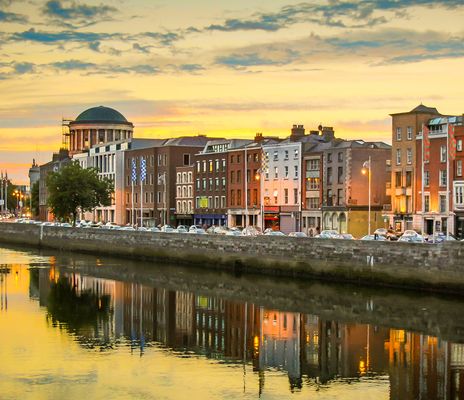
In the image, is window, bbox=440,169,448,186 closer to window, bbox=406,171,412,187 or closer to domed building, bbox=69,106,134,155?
window, bbox=406,171,412,187

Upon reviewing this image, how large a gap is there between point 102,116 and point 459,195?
11773 centimetres

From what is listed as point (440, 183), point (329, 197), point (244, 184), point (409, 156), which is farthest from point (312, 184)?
point (440, 183)

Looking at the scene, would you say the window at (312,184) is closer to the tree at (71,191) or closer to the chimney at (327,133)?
the chimney at (327,133)

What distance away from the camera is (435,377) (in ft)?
117

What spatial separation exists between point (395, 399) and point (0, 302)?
32.7m

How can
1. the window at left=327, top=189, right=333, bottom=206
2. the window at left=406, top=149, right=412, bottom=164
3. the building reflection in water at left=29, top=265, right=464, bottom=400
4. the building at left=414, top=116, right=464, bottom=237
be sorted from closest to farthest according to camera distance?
the building reflection in water at left=29, top=265, right=464, bottom=400 → the building at left=414, top=116, right=464, bottom=237 → the window at left=406, top=149, right=412, bottom=164 → the window at left=327, top=189, right=333, bottom=206

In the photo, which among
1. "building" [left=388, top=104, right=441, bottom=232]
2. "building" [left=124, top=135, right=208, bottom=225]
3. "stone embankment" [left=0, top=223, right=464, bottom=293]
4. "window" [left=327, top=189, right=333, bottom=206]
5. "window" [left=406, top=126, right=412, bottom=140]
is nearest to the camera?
"stone embankment" [left=0, top=223, right=464, bottom=293]

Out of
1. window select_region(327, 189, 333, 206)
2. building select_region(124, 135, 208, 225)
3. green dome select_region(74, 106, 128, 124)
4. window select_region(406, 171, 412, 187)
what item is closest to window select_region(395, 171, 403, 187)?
window select_region(406, 171, 412, 187)

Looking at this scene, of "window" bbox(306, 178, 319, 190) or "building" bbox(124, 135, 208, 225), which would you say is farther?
"building" bbox(124, 135, 208, 225)

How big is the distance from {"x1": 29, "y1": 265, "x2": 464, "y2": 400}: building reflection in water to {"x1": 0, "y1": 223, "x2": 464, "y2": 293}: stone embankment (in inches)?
350

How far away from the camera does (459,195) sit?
87.5 meters

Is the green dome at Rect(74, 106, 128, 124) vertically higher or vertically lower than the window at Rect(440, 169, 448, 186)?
higher

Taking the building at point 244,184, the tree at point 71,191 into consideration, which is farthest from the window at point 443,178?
the tree at point 71,191

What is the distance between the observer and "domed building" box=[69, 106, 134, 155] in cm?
19175
